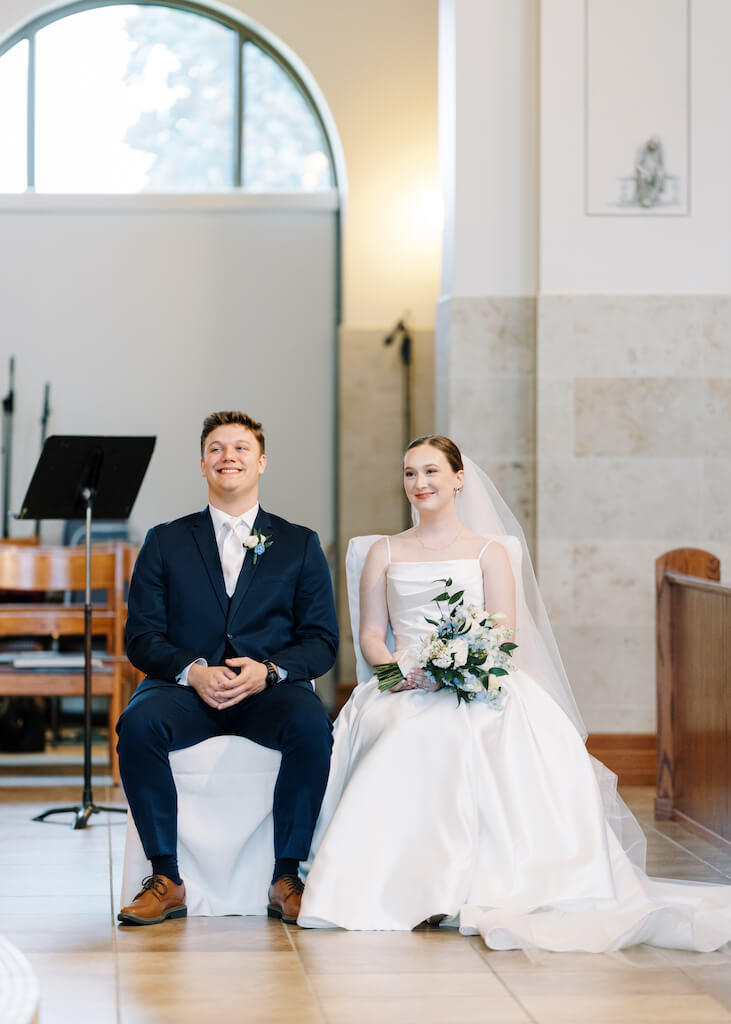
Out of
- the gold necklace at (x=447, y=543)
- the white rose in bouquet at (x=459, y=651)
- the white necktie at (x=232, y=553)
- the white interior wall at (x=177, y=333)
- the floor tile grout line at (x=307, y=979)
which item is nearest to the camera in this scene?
the floor tile grout line at (x=307, y=979)

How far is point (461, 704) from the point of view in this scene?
4.14 m

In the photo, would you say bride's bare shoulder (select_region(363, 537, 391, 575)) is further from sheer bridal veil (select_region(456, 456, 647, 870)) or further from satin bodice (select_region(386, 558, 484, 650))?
sheer bridal veil (select_region(456, 456, 647, 870))

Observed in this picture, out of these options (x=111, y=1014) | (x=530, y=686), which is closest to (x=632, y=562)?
(x=530, y=686)

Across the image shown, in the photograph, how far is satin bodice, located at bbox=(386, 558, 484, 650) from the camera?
448cm

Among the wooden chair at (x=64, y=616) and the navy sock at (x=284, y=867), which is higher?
the wooden chair at (x=64, y=616)

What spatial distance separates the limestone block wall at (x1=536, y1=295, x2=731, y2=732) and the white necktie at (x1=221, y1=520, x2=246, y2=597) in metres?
2.20

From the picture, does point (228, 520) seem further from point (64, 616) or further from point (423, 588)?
point (64, 616)

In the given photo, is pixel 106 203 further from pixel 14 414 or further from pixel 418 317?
pixel 418 317

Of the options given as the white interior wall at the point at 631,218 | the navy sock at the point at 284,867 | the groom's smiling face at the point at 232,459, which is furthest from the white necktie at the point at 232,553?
the white interior wall at the point at 631,218

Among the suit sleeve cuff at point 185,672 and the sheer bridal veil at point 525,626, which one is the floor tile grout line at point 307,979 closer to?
the suit sleeve cuff at point 185,672

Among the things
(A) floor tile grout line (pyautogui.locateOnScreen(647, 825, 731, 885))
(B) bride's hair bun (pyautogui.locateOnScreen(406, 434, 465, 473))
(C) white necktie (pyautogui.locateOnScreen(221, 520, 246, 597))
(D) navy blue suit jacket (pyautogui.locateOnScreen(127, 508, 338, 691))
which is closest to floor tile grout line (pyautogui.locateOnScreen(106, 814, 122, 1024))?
(D) navy blue suit jacket (pyautogui.locateOnScreen(127, 508, 338, 691))

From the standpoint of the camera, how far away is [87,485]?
5.59 metres

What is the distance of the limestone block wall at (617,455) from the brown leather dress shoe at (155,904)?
2.83 metres

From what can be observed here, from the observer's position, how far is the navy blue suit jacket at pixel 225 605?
4.35m
